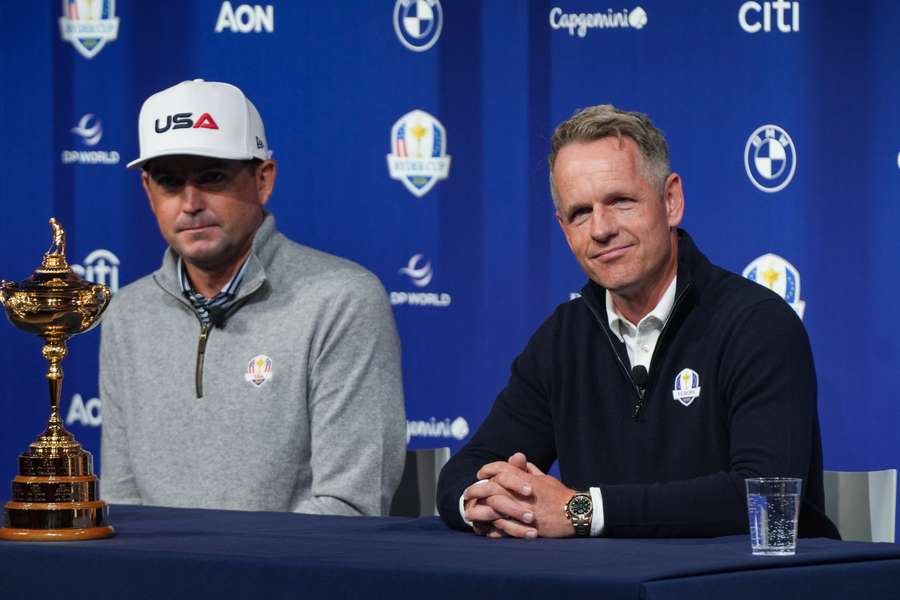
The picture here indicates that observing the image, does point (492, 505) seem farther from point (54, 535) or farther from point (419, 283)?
point (419, 283)

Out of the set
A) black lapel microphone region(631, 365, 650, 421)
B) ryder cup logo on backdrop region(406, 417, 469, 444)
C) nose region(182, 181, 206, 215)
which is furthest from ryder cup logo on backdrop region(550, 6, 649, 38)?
black lapel microphone region(631, 365, 650, 421)

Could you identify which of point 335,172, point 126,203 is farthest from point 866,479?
point 126,203

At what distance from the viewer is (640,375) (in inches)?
103

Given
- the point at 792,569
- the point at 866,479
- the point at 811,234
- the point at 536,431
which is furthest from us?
the point at 811,234

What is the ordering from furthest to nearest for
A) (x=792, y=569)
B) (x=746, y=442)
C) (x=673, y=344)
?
(x=673, y=344) → (x=746, y=442) → (x=792, y=569)

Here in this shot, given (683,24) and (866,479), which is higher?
(683,24)

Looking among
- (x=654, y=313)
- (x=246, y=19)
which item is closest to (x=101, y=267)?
(x=246, y=19)

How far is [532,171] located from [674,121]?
0.44 metres

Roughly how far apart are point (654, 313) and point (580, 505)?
58cm

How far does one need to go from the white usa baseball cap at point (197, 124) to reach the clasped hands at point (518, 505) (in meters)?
1.26

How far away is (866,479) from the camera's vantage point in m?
3.11

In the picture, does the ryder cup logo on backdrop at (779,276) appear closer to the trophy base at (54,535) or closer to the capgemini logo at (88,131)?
the capgemini logo at (88,131)

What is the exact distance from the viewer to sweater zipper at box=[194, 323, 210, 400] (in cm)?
329

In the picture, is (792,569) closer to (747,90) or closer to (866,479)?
(866,479)
